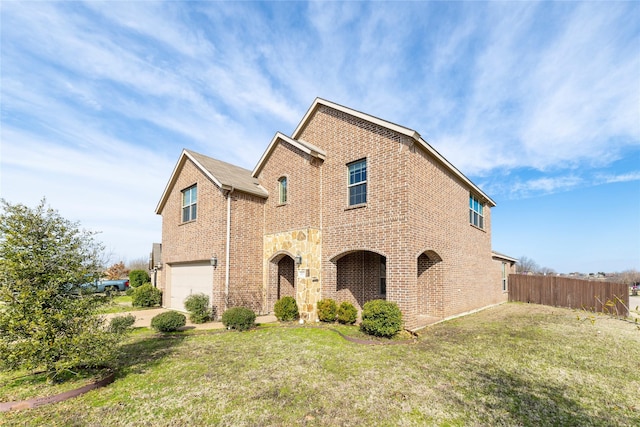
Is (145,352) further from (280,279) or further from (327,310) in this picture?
(280,279)

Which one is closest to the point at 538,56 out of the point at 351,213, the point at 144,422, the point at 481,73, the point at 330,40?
the point at 481,73

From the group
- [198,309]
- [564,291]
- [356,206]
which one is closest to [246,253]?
[198,309]

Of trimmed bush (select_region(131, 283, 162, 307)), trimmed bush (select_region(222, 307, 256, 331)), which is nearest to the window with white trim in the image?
trimmed bush (select_region(222, 307, 256, 331))

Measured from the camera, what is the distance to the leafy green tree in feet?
16.5

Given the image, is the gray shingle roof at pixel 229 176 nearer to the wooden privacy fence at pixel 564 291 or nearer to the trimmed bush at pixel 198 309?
the trimmed bush at pixel 198 309

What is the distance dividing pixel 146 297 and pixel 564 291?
77.2ft

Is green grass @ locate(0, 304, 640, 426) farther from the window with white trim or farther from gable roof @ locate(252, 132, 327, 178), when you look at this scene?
gable roof @ locate(252, 132, 327, 178)

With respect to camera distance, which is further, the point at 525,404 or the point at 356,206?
the point at 356,206

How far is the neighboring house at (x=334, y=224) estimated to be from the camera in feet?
33.4

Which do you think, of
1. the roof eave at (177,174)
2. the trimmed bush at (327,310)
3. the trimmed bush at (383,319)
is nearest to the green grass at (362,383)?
the trimmed bush at (383,319)

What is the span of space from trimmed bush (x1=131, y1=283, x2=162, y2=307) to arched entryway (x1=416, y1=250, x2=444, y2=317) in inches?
548

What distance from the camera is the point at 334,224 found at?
11.7 m

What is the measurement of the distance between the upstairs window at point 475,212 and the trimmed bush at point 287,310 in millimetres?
9664

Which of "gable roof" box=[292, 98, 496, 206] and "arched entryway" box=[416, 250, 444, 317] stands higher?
"gable roof" box=[292, 98, 496, 206]
